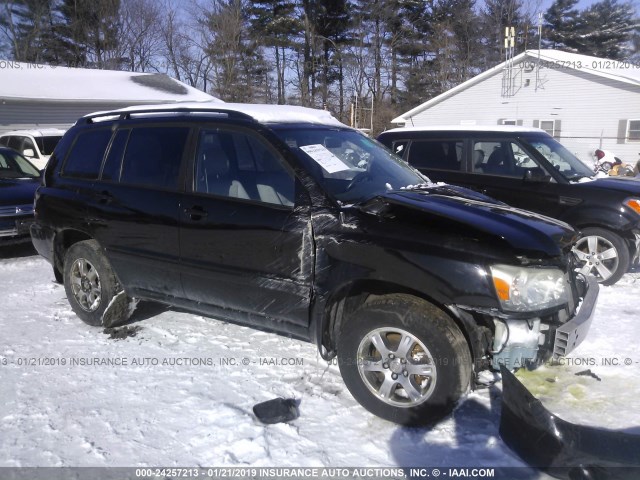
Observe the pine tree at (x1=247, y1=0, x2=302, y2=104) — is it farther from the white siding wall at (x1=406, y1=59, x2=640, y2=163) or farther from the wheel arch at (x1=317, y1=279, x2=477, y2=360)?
the wheel arch at (x1=317, y1=279, x2=477, y2=360)

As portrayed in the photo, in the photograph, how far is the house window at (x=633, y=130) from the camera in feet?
74.9

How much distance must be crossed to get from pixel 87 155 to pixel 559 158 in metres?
5.45

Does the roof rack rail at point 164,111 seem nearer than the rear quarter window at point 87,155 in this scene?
Yes

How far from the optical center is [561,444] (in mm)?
2953

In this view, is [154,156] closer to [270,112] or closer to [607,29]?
[270,112]

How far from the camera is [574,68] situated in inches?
931

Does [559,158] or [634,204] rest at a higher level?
[559,158]

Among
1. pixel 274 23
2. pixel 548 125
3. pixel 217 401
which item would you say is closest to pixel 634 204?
pixel 217 401

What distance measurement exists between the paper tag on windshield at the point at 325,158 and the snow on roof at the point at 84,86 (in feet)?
64.8

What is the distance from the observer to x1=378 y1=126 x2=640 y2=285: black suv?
20.3 ft

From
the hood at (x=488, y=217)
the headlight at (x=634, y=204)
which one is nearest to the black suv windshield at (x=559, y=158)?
the headlight at (x=634, y=204)

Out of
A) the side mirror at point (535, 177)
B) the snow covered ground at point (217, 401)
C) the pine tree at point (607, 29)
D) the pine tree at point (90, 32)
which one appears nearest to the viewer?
the snow covered ground at point (217, 401)

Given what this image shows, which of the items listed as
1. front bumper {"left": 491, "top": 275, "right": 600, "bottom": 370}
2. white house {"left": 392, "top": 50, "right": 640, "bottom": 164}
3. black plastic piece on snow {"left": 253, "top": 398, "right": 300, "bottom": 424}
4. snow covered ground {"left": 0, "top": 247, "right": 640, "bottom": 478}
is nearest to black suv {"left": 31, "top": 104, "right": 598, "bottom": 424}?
front bumper {"left": 491, "top": 275, "right": 600, "bottom": 370}

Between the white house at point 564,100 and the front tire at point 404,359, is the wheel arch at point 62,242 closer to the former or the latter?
the front tire at point 404,359
